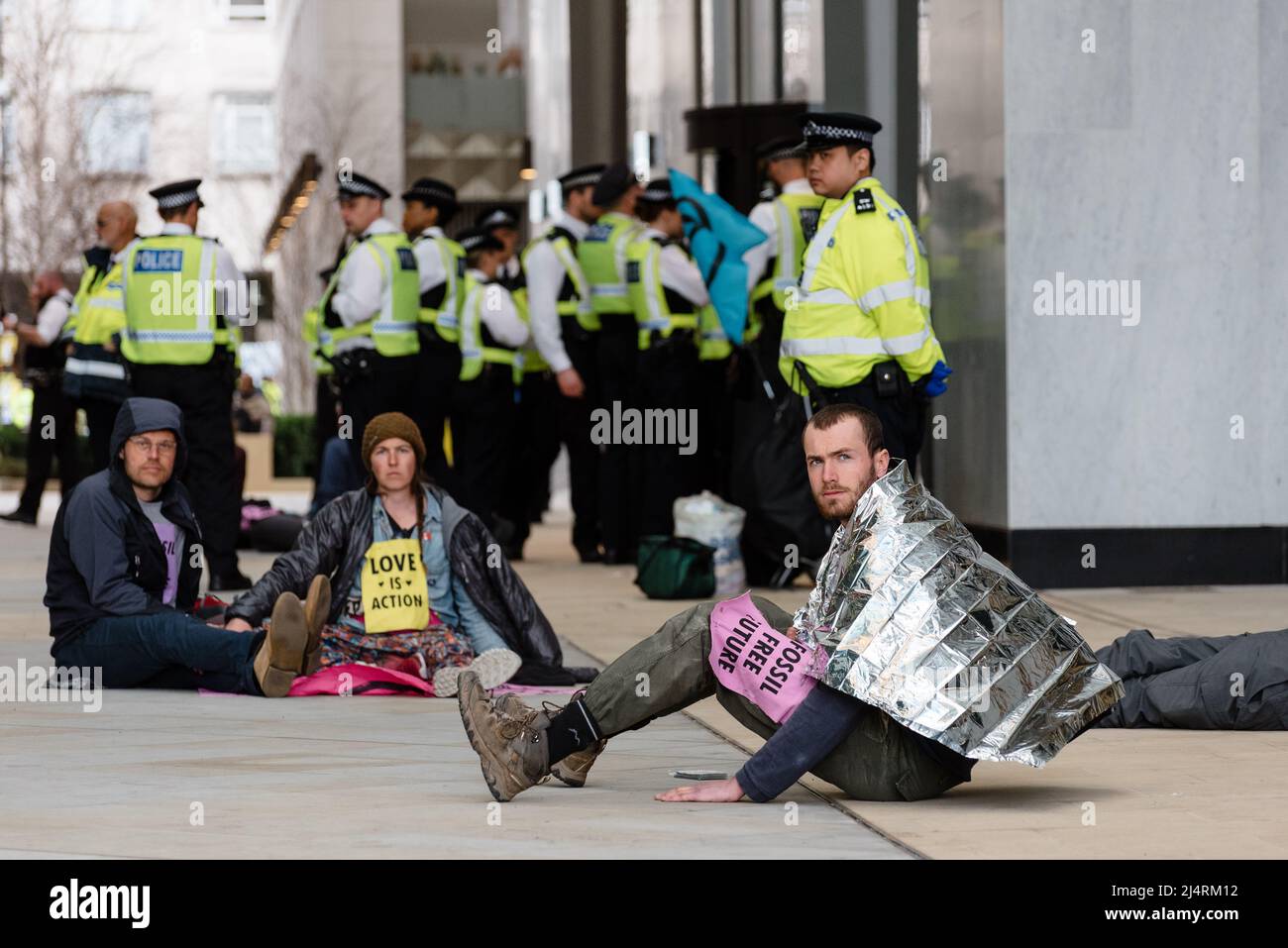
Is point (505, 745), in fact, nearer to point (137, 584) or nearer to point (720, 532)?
point (137, 584)

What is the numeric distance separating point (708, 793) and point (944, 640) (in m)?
0.73

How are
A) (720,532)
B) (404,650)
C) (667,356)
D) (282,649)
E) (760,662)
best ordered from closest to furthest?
(760,662)
(282,649)
(404,650)
(720,532)
(667,356)

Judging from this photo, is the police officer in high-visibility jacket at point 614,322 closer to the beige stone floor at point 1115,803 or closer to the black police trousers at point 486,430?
the black police trousers at point 486,430

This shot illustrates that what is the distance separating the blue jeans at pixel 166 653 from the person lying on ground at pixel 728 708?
100 inches

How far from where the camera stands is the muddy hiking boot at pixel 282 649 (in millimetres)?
7734

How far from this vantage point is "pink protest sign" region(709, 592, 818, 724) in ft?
18.4

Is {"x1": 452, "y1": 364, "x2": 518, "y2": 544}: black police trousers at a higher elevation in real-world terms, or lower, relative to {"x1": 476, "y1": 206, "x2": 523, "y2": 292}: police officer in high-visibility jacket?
lower

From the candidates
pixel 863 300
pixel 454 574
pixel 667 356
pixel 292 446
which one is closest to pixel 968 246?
pixel 667 356

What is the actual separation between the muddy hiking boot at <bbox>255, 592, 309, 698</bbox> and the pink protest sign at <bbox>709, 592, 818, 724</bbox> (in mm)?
2430

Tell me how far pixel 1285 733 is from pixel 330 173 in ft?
88.9

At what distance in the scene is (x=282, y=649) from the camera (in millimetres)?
7875

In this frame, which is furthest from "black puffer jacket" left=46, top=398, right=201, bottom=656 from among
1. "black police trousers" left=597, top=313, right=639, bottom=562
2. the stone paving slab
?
"black police trousers" left=597, top=313, right=639, bottom=562

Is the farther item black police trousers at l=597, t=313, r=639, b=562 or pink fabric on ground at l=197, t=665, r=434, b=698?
black police trousers at l=597, t=313, r=639, b=562

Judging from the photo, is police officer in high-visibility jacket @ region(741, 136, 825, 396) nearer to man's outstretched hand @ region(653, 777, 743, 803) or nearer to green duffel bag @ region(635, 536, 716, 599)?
green duffel bag @ region(635, 536, 716, 599)
